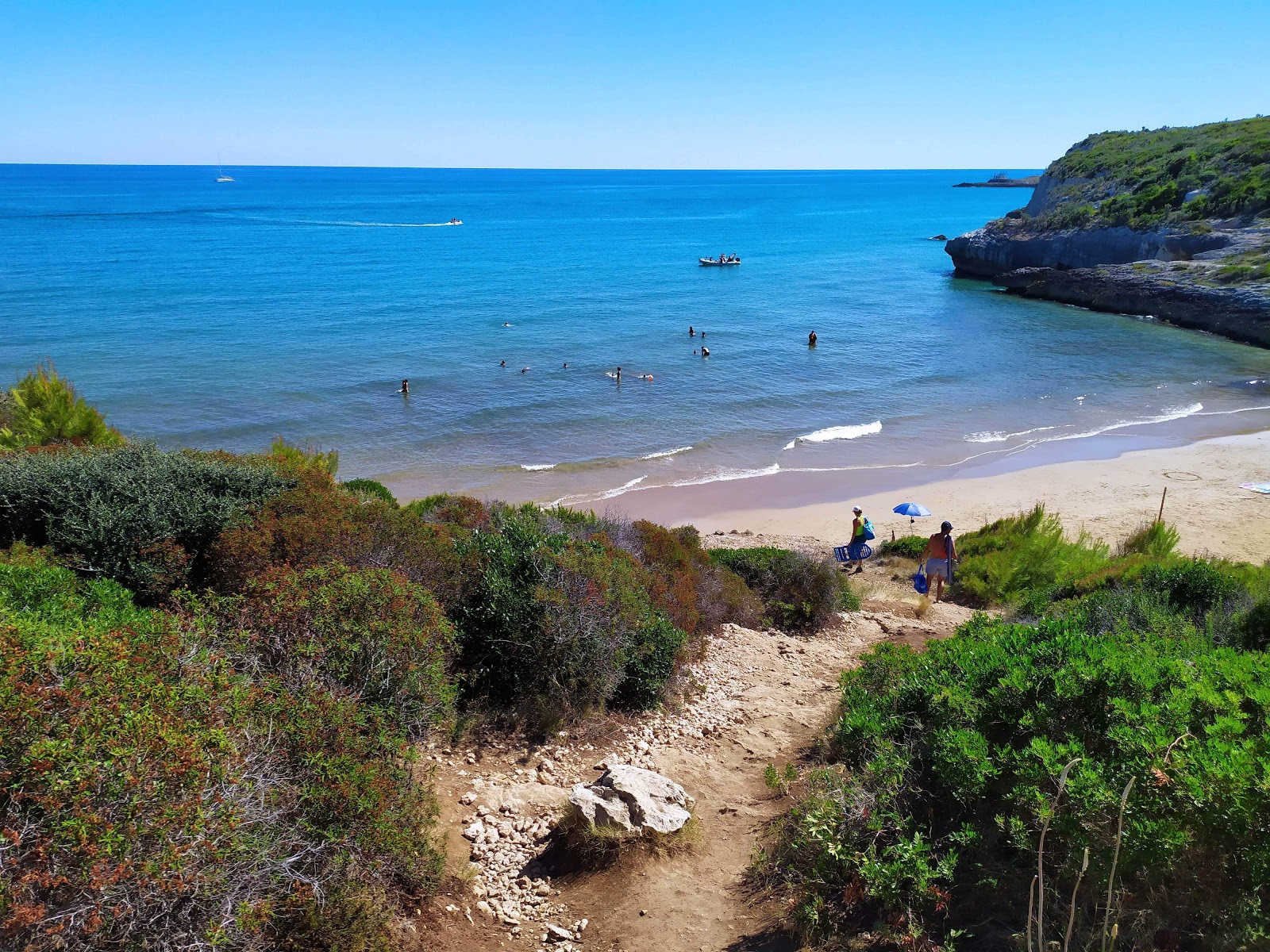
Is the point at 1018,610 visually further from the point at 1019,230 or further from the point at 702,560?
the point at 1019,230

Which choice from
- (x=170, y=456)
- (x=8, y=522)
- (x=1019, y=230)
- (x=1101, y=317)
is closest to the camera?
(x=8, y=522)

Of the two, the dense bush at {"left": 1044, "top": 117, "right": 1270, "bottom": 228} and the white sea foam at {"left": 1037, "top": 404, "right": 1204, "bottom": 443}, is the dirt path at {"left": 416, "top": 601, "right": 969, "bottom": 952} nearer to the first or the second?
the white sea foam at {"left": 1037, "top": 404, "right": 1204, "bottom": 443}

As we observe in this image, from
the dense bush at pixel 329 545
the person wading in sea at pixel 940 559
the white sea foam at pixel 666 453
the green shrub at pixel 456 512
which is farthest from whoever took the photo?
the white sea foam at pixel 666 453

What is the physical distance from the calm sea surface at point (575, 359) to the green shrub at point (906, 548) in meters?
7.10

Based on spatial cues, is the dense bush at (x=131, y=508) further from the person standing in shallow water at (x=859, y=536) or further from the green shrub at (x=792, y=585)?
the person standing in shallow water at (x=859, y=536)

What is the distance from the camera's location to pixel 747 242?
87.2 metres

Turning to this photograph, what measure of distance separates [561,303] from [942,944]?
154 feet

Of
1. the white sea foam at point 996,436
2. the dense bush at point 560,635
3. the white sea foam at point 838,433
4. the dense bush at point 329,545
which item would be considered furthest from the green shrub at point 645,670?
the white sea foam at point 996,436

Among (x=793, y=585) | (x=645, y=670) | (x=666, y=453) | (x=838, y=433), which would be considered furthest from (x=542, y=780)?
(x=838, y=433)

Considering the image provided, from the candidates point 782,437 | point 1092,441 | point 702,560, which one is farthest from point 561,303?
point 702,560

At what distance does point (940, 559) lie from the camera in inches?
549

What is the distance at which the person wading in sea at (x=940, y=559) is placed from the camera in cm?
1387

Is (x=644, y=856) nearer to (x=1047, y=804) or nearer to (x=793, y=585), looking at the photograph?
(x=1047, y=804)

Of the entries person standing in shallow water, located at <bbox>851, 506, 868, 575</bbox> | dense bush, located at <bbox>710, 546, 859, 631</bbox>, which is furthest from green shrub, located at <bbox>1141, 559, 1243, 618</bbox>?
person standing in shallow water, located at <bbox>851, 506, 868, 575</bbox>
